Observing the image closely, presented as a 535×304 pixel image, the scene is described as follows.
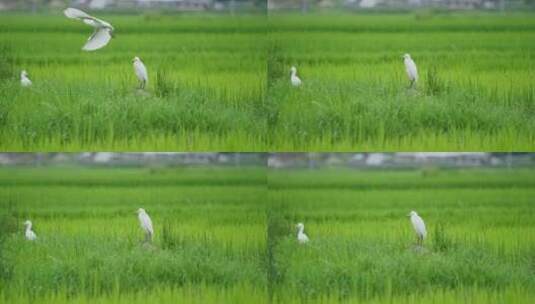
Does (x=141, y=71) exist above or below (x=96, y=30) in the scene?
below

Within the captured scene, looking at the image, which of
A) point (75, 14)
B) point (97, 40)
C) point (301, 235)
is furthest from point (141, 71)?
point (301, 235)

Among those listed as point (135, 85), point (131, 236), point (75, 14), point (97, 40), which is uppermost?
point (75, 14)

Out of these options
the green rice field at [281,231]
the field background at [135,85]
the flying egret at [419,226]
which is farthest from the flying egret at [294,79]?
the flying egret at [419,226]

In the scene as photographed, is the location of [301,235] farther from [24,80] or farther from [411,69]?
[24,80]

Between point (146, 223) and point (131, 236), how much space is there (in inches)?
3.6

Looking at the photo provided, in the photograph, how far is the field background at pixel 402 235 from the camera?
5031mm

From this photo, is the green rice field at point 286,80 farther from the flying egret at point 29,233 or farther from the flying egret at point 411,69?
the flying egret at point 29,233

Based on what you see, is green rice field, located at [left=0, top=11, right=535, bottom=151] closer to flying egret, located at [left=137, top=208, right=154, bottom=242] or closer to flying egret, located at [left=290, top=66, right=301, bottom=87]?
flying egret, located at [left=290, top=66, right=301, bottom=87]

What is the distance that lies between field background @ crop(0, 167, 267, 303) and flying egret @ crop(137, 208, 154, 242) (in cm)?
2

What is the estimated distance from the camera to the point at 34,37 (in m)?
5.03

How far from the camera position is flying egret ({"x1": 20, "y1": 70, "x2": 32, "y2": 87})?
197 inches

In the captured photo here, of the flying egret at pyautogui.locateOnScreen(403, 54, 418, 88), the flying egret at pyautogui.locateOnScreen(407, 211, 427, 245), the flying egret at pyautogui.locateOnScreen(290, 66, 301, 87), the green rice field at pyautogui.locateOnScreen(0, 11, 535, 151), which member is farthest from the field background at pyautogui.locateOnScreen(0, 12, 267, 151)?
the flying egret at pyautogui.locateOnScreen(407, 211, 427, 245)

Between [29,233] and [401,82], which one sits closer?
[29,233]

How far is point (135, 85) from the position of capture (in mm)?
5062
